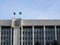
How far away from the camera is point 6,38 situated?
155 feet

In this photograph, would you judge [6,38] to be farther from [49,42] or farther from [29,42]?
[49,42]

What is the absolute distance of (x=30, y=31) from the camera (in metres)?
47.3

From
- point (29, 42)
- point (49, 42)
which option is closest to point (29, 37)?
point (29, 42)

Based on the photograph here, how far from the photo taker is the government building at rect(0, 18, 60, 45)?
46.8 meters

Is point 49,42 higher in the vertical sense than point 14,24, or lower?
lower

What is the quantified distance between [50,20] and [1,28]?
9270 millimetres

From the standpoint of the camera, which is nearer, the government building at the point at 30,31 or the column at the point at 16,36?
the column at the point at 16,36

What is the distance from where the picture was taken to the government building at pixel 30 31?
1843 inches

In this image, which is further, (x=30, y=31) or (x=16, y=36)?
(x=30, y=31)

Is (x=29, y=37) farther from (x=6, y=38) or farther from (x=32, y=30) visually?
(x=6, y=38)

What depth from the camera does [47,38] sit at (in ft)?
154

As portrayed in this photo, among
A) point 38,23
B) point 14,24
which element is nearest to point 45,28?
point 38,23

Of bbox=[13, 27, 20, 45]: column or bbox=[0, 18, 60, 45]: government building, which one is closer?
bbox=[13, 27, 20, 45]: column

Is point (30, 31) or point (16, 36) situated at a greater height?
point (30, 31)
